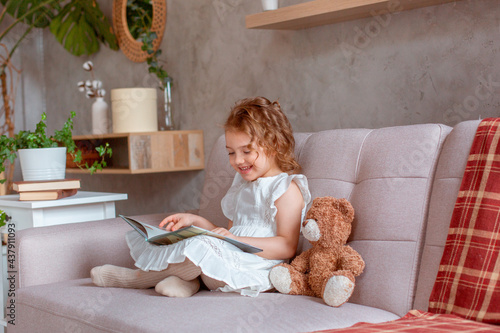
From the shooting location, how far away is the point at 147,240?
5.34 feet

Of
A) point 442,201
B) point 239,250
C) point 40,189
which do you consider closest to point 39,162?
point 40,189

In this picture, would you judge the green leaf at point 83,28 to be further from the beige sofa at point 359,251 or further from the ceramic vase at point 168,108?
the beige sofa at point 359,251

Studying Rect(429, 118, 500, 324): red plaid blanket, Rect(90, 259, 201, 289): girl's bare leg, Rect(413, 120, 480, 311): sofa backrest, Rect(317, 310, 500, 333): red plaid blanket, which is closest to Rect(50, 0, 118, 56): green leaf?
Rect(90, 259, 201, 289): girl's bare leg

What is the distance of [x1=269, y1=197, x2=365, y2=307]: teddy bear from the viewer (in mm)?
1467

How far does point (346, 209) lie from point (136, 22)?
7.00 ft

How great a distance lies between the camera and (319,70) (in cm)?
235

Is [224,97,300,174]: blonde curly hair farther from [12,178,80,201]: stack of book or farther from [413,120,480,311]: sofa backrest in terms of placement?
[12,178,80,201]: stack of book

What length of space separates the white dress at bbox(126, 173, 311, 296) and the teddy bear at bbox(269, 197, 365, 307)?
67 mm

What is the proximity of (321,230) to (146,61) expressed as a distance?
2.00 meters

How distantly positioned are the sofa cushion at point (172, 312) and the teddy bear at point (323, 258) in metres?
0.04

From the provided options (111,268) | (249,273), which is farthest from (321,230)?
(111,268)

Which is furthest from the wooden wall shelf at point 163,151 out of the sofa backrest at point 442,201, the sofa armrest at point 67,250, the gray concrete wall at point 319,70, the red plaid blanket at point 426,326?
the red plaid blanket at point 426,326

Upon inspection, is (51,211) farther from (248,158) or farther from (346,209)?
(346,209)

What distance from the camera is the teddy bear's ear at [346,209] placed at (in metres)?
1.54
